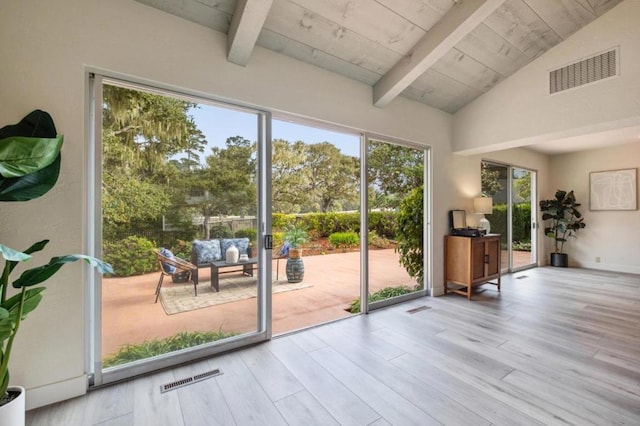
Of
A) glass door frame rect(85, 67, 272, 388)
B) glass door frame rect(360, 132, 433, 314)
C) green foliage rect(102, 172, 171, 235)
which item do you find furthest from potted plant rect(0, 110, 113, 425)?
glass door frame rect(360, 132, 433, 314)

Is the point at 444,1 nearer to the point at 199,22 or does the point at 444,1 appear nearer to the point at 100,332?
the point at 199,22

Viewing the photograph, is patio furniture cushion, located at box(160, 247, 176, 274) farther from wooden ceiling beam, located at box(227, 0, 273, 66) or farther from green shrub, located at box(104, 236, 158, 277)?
wooden ceiling beam, located at box(227, 0, 273, 66)

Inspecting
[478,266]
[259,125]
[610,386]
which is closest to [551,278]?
[478,266]

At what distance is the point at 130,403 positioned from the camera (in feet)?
6.19

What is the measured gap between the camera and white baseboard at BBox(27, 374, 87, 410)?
5.98ft

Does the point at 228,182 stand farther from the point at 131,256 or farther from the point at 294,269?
the point at 294,269

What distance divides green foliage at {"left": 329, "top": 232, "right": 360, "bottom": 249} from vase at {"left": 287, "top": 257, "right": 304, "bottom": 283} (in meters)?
0.59

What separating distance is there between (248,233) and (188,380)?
1.26 meters

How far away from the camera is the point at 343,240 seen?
4.38 meters

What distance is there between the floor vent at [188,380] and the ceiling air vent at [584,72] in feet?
15.5

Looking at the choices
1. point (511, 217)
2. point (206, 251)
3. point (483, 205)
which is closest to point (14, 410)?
point (206, 251)

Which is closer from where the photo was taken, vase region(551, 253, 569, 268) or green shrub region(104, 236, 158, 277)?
green shrub region(104, 236, 158, 277)

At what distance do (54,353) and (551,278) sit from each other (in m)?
7.04

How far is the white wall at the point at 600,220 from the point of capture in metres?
5.82
